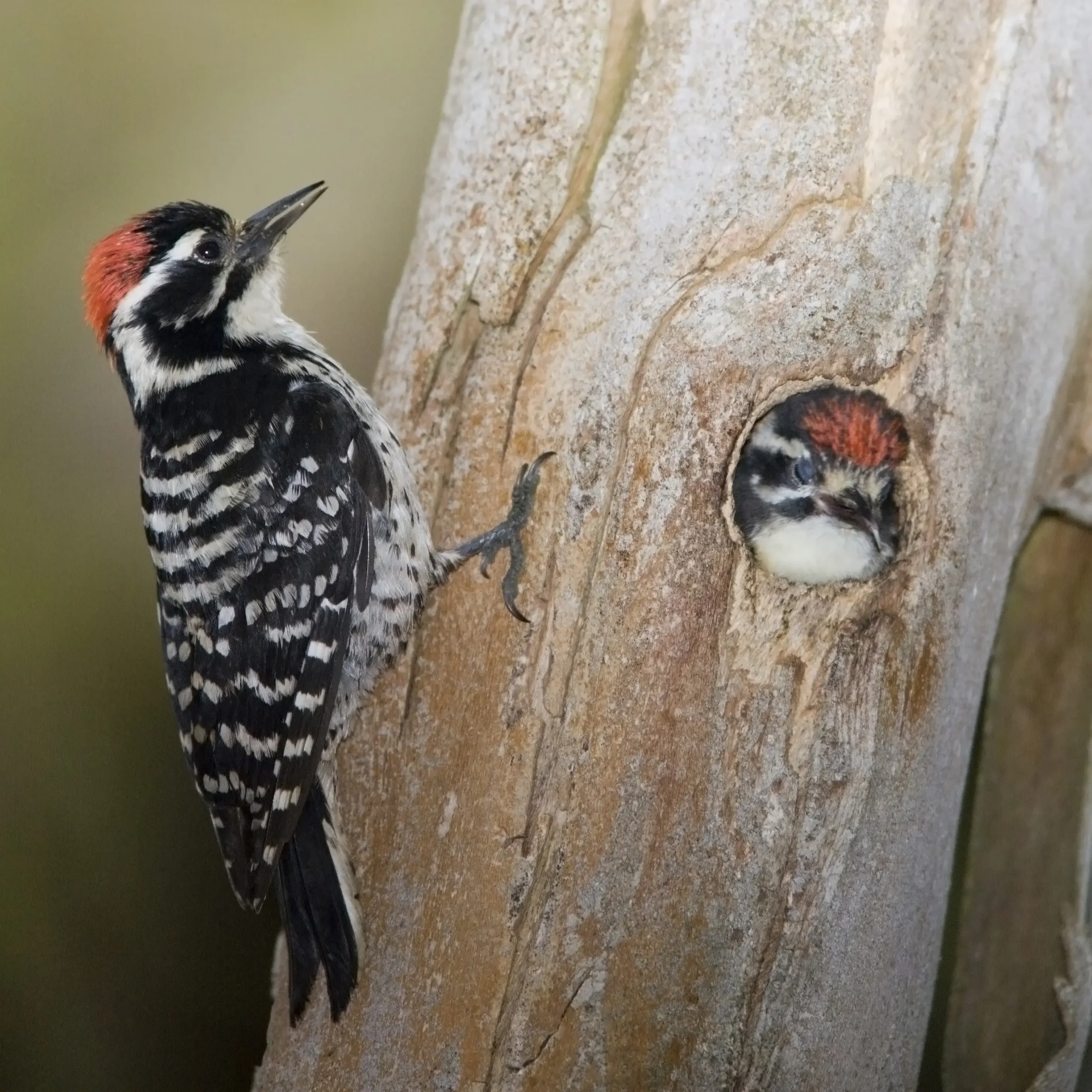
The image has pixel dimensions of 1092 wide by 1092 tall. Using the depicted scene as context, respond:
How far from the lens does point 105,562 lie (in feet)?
6.72

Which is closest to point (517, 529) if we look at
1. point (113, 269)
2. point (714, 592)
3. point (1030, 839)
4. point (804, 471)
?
point (714, 592)

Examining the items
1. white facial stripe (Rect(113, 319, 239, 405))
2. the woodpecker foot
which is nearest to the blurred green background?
white facial stripe (Rect(113, 319, 239, 405))

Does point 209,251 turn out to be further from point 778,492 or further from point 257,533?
point 778,492

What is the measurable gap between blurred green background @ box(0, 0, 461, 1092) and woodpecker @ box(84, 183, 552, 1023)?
201mm

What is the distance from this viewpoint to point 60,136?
1.89m

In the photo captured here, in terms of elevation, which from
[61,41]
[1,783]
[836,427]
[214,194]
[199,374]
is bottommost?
[1,783]

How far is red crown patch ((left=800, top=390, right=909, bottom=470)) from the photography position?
57.5 inches

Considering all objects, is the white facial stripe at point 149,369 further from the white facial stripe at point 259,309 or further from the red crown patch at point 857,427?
the red crown patch at point 857,427

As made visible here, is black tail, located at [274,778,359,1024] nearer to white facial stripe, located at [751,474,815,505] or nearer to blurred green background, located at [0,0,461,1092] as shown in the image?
blurred green background, located at [0,0,461,1092]

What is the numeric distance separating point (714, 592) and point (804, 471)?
0.25 meters

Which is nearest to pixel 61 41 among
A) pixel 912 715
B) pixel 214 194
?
pixel 214 194

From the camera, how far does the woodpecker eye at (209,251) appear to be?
1.75 m

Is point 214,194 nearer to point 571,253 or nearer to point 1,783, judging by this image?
point 571,253

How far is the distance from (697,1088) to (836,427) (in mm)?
919
